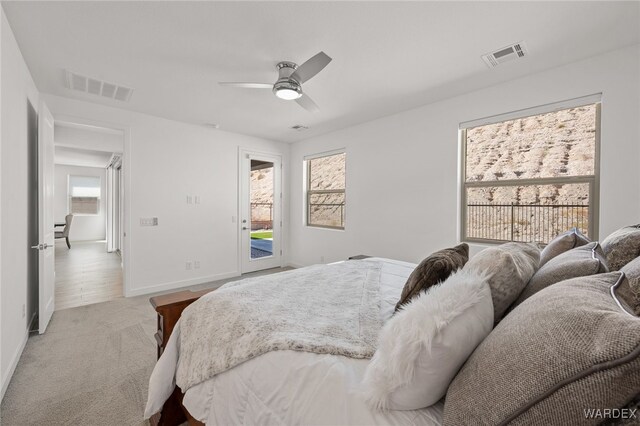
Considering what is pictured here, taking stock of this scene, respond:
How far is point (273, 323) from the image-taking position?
1.22m

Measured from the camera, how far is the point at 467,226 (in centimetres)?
343

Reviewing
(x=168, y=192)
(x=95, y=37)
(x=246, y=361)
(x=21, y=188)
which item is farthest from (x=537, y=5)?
(x=168, y=192)

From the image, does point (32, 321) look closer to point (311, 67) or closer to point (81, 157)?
point (311, 67)

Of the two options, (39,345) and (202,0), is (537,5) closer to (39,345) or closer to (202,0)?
(202,0)

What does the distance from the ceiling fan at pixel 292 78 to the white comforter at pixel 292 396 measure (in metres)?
1.92

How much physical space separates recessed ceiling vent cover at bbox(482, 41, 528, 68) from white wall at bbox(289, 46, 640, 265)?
0.54 metres

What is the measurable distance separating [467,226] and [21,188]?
4501 mm

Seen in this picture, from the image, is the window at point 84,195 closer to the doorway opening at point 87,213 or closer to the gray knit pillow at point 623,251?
the doorway opening at point 87,213

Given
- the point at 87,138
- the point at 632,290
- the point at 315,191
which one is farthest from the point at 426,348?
the point at 87,138

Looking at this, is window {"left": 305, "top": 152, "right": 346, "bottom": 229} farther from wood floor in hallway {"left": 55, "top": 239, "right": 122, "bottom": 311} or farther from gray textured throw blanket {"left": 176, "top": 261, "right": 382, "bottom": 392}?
wood floor in hallway {"left": 55, "top": 239, "right": 122, "bottom": 311}

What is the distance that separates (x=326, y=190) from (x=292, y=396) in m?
4.46

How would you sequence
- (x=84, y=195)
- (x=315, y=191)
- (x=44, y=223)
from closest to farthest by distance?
(x=44, y=223), (x=315, y=191), (x=84, y=195)

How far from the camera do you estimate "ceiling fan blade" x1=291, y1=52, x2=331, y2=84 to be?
2.11 meters

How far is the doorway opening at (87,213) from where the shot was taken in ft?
14.0
